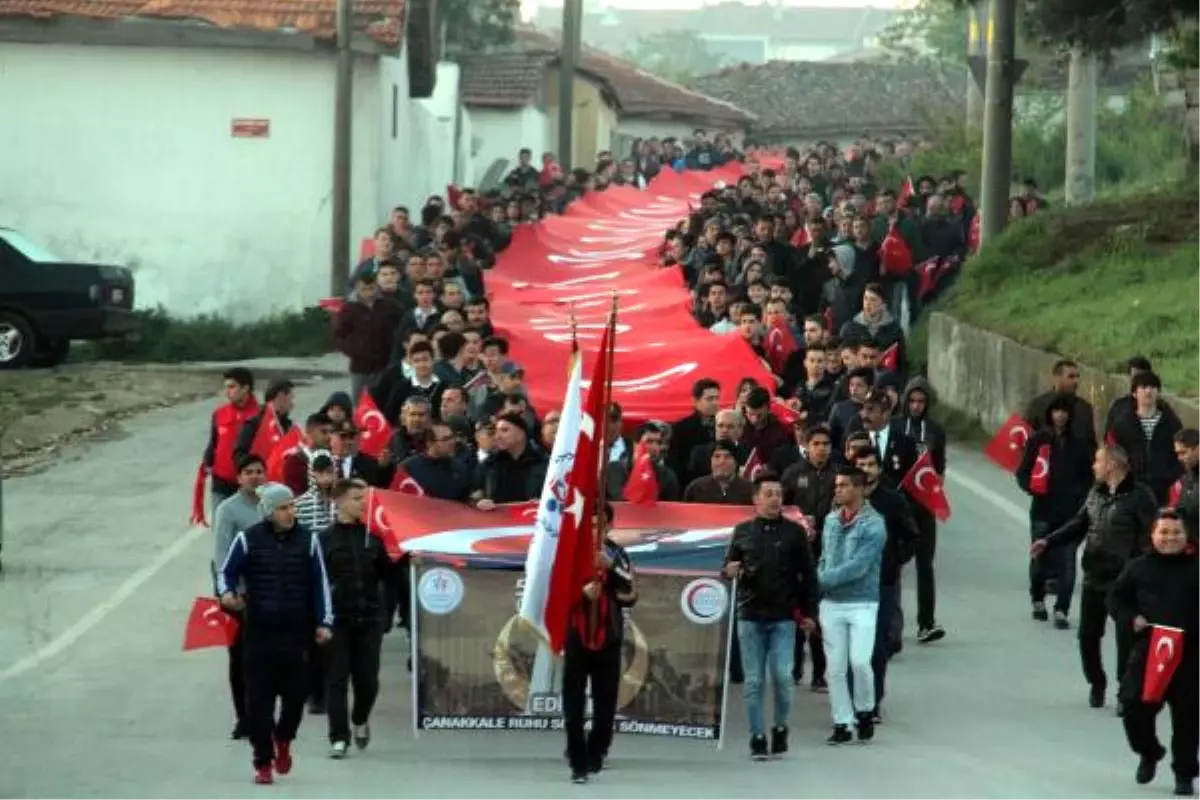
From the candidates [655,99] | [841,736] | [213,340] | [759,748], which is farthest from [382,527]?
[655,99]

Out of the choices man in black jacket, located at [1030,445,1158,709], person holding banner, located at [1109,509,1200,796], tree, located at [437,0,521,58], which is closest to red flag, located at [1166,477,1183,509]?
man in black jacket, located at [1030,445,1158,709]

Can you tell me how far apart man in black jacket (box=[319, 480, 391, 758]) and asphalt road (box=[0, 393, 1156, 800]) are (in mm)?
207

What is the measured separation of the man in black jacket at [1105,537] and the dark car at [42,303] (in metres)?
18.7

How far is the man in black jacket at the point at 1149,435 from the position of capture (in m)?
18.3

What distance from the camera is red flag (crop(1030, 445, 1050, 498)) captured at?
18250 mm

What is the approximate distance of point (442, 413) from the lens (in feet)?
58.9

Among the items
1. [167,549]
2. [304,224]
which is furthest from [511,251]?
[167,549]

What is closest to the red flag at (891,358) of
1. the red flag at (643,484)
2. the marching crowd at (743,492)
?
the marching crowd at (743,492)

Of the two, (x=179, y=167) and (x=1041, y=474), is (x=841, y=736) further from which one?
(x=179, y=167)

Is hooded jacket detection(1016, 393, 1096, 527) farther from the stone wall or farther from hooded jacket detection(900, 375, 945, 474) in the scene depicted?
the stone wall

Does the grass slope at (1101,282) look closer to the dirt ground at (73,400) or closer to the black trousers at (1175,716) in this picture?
the dirt ground at (73,400)

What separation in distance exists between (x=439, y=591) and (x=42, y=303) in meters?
18.3

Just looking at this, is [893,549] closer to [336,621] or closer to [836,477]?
[836,477]

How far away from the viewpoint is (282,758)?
13.7 metres
